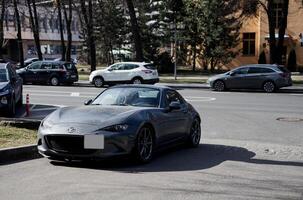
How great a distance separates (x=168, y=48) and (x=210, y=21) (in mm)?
11210

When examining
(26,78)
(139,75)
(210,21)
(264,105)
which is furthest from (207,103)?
(210,21)

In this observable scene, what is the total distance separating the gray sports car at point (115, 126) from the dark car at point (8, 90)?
594cm

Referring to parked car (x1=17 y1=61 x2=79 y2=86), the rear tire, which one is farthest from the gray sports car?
parked car (x1=17 y1=61 x2=79 y2=86)

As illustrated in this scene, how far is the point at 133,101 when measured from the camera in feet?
35.2

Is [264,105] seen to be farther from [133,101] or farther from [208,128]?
[133,101]

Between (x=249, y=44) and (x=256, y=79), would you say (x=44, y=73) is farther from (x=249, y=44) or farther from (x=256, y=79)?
(x=249, y=44)

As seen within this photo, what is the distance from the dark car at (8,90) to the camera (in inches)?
642

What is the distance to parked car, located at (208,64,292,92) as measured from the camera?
1246 inches

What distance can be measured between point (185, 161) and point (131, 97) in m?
1.55

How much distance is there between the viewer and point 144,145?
9859mm

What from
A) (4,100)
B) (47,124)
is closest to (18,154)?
(47,124)

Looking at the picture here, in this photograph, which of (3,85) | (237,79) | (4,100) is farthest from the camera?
(237,79)

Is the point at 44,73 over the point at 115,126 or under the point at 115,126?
under

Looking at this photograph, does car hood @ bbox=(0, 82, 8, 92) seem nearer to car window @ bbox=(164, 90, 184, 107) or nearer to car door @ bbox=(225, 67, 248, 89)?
car window @ bbox=(164, 90, 184, 107)
